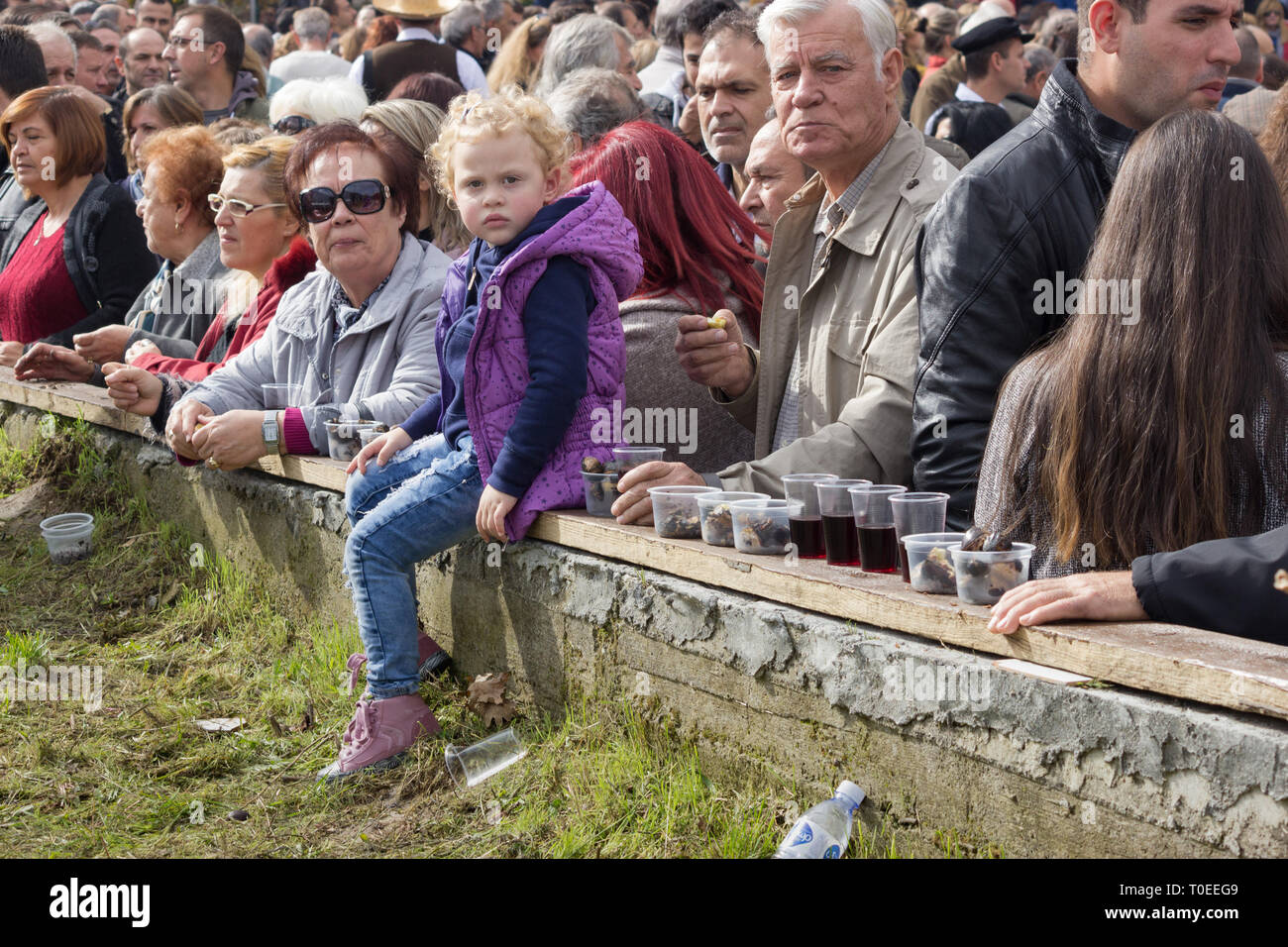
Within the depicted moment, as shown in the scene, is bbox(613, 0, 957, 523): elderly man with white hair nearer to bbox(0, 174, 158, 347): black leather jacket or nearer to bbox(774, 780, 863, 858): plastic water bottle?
bbox(774, 780, 863, 858): plastic water bottle

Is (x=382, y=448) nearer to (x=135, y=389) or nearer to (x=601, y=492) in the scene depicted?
(x=601, y=492)

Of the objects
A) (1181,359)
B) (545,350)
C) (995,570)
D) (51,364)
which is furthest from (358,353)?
(1181,359)

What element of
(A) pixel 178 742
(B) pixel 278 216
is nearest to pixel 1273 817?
(A) pixel 178 742

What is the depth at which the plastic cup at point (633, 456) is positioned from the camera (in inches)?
156

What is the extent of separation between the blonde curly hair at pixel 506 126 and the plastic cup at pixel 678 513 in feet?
3.32

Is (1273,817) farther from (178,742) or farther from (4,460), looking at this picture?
(4,460)

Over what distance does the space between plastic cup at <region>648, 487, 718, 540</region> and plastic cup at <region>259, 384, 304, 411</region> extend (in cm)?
213

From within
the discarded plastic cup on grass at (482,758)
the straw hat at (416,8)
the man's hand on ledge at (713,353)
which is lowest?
the discarded plastic cup on grass at (482,758)

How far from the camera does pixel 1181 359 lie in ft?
8.79

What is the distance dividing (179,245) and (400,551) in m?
3.04

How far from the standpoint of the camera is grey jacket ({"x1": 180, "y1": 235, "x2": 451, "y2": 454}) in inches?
192

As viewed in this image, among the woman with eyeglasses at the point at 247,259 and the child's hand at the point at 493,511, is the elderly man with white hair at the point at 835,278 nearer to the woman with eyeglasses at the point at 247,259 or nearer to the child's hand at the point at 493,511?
the child's hand at the point at 493,511

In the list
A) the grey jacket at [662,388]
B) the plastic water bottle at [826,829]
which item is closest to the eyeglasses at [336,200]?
the grey jacket at [662,388]

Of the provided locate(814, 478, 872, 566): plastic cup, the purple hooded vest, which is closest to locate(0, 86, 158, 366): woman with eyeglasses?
the purple hooded vest
